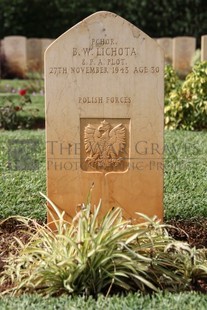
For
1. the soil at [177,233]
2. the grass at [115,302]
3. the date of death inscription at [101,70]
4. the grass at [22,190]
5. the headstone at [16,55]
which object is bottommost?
the grass at [115,302]

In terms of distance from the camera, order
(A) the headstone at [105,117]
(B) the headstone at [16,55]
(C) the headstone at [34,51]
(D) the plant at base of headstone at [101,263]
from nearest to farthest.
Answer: (D) the plant at base of headstone at [101,263] → (A) the headstone at [105,117] → (B) the headstone at [16,55] → (C) the headstone at [34,51]

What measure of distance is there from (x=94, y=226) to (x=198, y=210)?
50.9 inches

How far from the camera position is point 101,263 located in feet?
11.0

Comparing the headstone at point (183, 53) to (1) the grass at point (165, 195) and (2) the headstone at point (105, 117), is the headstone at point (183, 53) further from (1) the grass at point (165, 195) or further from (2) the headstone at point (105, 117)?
(2) the headstone at point (105, 117)

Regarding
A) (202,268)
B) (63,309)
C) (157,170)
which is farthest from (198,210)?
(63,309)

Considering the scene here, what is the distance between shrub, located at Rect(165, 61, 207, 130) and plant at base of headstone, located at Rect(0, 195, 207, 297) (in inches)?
171

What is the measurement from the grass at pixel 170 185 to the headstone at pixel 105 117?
1.98ft

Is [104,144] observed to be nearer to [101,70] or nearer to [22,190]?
[101,70]

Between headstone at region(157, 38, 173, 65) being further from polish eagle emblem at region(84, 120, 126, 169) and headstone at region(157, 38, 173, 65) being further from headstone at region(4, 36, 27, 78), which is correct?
polish eagle emblem at region(84, 120, 126, 169)

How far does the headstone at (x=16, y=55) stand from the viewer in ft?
45.5

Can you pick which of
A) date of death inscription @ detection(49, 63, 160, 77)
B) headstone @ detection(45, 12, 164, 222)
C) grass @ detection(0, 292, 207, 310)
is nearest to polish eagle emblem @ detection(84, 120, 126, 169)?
headstone @ detection(45, 12, 164, 222)

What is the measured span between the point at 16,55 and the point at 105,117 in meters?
10.3

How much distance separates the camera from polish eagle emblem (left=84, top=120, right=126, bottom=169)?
4043 mm

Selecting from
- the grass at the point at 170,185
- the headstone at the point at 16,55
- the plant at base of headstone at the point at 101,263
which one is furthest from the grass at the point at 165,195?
the headstone at the point at 16,55
